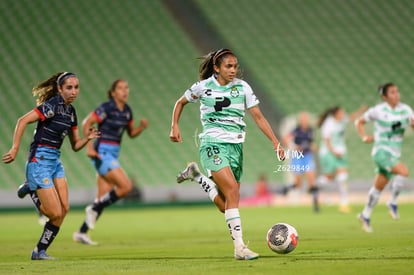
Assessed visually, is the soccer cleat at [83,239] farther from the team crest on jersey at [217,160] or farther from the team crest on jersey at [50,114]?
the team crest on jersey at [217,160]

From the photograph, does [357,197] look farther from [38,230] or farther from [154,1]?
[38,230]

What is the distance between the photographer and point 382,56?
103ft

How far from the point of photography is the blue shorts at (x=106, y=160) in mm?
14133

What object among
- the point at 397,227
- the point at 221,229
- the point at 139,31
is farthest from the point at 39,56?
the point at 397,227

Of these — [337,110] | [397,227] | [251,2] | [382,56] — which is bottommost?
[397,227]

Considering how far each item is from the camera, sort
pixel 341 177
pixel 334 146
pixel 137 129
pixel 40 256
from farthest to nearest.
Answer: pixel 334 146 → pixel 341 177 → pixel 137 129 → pixel 40 256

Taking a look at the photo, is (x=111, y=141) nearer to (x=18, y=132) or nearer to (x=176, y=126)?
(x=18, y=132)

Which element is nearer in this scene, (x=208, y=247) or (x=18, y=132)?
(x=18, y=132)

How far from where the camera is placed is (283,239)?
9414mm

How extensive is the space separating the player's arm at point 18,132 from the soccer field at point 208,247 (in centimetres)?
121

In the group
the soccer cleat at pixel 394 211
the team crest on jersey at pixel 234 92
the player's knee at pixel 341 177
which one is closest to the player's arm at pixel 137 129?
the team crest on jersey at pixel 234 92

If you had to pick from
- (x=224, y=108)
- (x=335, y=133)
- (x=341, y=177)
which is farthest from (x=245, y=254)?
(x=335, y=133)

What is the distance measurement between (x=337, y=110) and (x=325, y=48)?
29.8 ft

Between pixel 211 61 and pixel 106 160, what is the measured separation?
15.8 ft
